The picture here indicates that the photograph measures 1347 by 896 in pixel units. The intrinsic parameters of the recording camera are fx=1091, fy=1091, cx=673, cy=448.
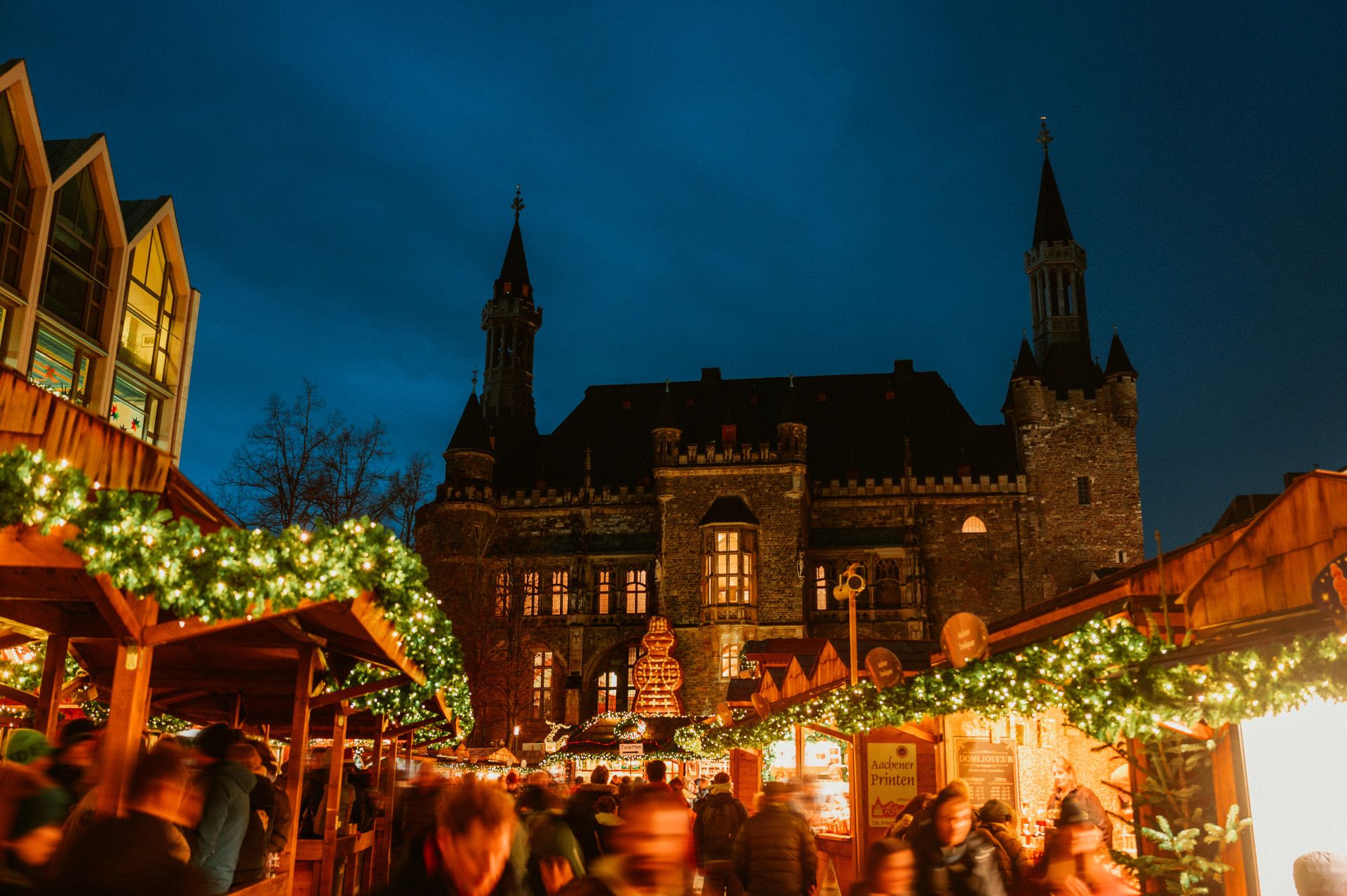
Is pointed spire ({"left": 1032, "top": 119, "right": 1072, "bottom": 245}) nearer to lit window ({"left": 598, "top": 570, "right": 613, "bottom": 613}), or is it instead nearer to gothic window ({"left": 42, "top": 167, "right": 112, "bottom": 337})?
lit window ({"left": 598, "top": 570, "right": 613, "bottom": 613})

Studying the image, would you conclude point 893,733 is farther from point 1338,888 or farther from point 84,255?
point 84,255

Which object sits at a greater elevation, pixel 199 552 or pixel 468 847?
pixel 199 552

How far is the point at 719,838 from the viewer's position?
9297mm

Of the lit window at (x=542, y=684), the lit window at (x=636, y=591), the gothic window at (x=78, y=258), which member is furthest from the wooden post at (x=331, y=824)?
the lit window at (x=636, y=591)

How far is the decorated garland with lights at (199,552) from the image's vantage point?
15.9 ft

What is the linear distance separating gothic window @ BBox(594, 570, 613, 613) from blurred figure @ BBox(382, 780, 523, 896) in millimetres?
36731

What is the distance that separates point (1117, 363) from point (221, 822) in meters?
39.3

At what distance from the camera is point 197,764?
536cm

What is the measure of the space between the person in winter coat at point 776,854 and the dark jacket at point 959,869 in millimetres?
1261

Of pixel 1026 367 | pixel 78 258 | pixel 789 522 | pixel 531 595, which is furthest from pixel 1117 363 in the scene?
pixel 78 258

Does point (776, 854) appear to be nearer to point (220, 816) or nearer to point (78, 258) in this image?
point (220, 816)

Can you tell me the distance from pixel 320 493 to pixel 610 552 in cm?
1697

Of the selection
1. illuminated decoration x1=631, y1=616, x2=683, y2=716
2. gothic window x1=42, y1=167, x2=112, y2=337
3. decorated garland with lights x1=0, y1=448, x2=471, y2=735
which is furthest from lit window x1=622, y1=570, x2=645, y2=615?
decorated garland with lights x1=0, y1=448, x2=471, y2=735

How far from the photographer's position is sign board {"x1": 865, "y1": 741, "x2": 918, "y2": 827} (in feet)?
42.1
